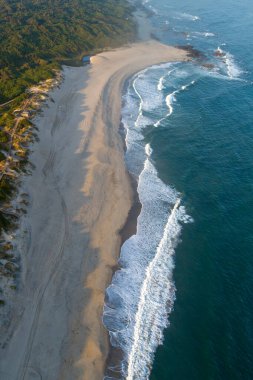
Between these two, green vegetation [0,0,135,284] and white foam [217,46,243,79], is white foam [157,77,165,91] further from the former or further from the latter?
green vegetation [0,0,135,284]

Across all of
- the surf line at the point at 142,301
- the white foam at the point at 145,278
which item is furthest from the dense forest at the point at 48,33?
the surf line at the point at 142,301

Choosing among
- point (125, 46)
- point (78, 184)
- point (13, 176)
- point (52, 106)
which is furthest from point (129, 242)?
point (125, 46)

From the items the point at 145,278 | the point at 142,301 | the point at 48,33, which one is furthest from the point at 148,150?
the point at 48,33

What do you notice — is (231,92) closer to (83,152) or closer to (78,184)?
(83,152)

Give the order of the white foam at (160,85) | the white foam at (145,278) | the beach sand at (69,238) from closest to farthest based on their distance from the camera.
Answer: the beach sand at (69,238), the white foam at (145,278), the white foam at (160,85)

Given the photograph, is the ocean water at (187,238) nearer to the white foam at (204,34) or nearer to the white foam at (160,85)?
the white foam at (160,85)

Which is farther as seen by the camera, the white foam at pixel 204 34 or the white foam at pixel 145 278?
the white foam at pixel 204 34

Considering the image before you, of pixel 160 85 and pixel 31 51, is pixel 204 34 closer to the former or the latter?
pixel 160 85
